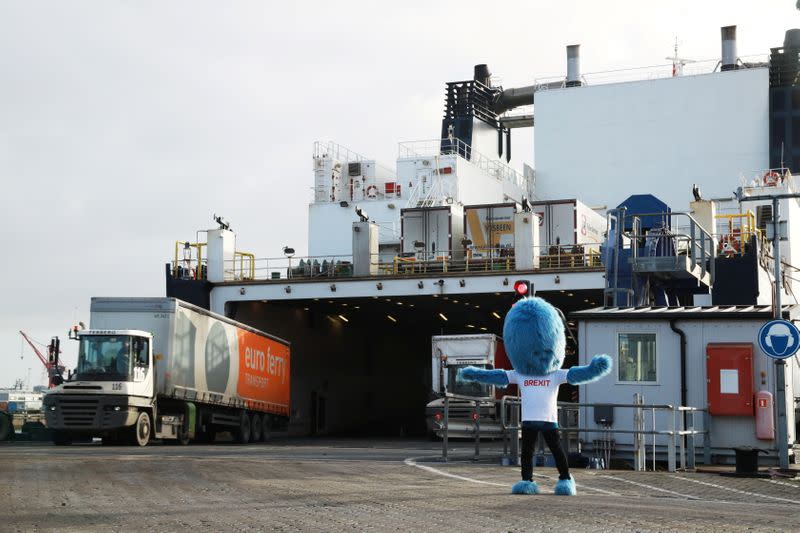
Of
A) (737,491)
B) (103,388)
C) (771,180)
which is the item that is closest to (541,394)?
(737,491)

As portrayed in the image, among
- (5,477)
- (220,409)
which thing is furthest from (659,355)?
(220,409)

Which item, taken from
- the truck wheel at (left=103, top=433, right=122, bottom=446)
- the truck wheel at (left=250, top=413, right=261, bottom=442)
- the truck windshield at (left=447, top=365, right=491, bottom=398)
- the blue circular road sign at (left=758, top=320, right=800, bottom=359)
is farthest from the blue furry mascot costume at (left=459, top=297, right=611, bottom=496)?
the truck wheel at (left=250, top=413, right=261, bottom=442)

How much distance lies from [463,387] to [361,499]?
2551 cm

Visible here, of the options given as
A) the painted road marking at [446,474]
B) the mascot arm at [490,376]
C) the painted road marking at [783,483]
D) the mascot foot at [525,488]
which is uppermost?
the mascot arm at [490,376]

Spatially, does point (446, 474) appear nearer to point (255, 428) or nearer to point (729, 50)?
point (255, 428)

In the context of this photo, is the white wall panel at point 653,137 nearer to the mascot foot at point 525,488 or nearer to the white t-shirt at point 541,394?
the white t-shirt at point 541,394

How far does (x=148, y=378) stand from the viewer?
104 feet

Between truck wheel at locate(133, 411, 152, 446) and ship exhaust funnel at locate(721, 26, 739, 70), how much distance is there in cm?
5140

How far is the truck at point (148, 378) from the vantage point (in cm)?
3080

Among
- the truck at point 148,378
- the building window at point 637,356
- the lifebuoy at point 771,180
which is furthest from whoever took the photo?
the lifebuoy at point 771,180

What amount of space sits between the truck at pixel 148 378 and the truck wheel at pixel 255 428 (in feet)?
5.68

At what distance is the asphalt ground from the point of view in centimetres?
1115

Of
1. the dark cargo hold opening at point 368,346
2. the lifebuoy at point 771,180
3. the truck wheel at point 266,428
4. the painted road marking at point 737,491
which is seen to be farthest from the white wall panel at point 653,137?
the painted road marking at point 737,491

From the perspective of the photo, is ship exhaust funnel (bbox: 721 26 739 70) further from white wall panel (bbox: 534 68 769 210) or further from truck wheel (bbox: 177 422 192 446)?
truck wheel (bbox: 177 422 192 446)
